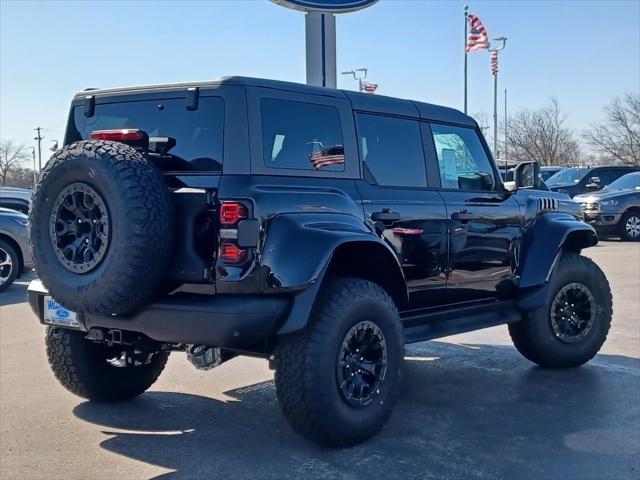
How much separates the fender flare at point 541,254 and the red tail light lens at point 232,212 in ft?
8.89

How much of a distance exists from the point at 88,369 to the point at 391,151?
2429mm

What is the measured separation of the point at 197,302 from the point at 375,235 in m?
1.14

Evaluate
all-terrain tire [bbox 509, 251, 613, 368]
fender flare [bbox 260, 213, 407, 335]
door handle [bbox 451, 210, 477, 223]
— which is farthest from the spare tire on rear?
all-terrain tire [bbox 509, 251, 613, 368]

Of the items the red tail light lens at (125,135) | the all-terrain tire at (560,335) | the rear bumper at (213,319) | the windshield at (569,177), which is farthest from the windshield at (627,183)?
the red tail light lens at (125,135)

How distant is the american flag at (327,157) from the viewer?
167 inches

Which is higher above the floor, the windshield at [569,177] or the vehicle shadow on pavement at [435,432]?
the windshield at [569,177]

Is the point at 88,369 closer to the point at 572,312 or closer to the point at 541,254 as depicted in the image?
the point at 541,254

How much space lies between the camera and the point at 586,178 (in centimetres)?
1945

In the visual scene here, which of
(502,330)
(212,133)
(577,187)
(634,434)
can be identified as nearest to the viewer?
(212,133)

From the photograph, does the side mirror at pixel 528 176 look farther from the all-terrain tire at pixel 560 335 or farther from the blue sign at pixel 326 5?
the blue sign at pixel 326 5

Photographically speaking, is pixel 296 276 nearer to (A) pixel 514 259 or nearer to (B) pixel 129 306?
(B) pixel 129 306

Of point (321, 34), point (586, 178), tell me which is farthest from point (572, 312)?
point (586, 178)

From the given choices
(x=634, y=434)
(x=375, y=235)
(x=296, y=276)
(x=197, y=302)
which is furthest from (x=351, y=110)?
(x=634, y=434)

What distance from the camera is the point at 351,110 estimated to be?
15.0ft
